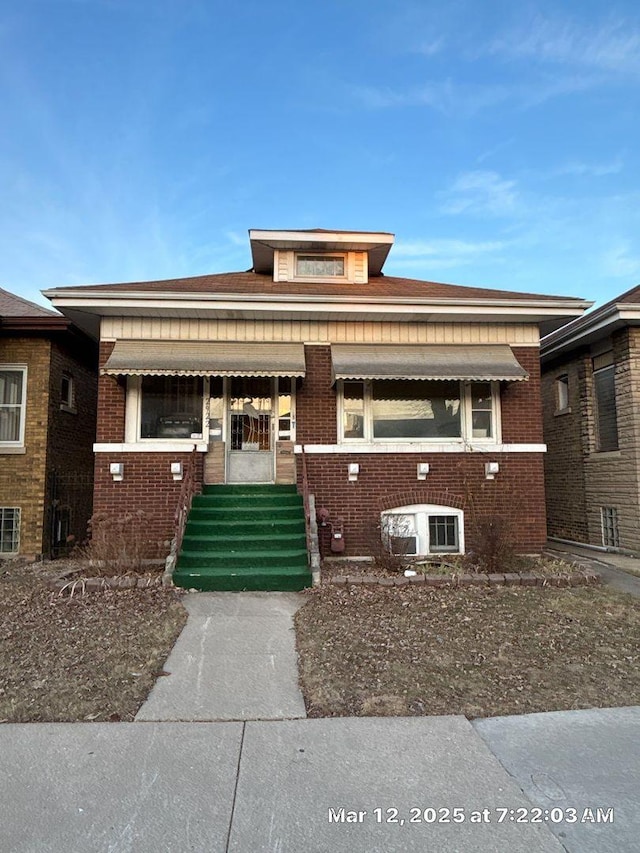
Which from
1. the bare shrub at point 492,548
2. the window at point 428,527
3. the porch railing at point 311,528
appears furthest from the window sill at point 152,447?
the bare shrub at point 492,548

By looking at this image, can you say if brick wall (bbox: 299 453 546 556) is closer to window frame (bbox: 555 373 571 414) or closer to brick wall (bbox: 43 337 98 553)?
window frame (bbox: 555 373 571 414)

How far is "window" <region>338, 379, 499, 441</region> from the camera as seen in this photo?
A: 9031 mm

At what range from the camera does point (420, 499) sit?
8742 millimetres

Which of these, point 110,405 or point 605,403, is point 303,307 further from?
point 605,403

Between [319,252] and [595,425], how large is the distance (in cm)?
648

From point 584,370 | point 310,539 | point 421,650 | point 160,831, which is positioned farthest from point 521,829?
point 584,370

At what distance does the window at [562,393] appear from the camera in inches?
464

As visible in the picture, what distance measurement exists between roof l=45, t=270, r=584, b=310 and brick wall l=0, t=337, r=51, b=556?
2.27 metres

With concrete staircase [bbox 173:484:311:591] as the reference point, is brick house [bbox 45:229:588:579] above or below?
above

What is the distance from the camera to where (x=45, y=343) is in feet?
32.9

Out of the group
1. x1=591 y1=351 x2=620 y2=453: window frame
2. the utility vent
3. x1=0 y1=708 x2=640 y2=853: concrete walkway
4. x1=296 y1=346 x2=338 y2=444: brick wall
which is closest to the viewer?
x1=0 y1=708 x2=640 y2=853: concrete walkway

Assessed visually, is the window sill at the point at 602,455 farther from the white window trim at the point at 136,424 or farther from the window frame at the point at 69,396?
the window frame at the point at 69,396

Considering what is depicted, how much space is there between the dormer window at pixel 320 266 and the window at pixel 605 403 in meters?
5.36

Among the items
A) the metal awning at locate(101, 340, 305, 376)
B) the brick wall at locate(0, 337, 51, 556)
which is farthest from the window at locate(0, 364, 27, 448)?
the metal awning at locate(101, 340, 305, 376)
